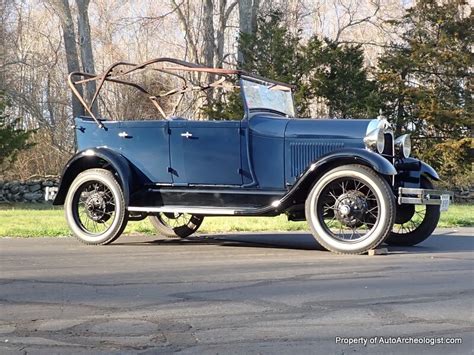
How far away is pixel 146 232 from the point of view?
1034 cm

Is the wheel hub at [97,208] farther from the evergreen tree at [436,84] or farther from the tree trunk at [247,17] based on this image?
the tree trunk at [247,17]

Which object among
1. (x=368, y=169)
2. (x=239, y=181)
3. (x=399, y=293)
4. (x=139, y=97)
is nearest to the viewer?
(x=399, y=293)

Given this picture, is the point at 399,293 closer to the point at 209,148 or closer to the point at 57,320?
the point at 57,320

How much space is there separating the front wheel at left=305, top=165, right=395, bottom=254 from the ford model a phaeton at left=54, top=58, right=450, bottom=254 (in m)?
0.01

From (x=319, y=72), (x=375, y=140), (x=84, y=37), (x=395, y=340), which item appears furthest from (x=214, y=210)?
(x=84, y=37)

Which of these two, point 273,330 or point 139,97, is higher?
point 139,97

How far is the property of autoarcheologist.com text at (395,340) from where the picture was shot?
149 inches

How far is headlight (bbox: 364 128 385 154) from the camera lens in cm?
759

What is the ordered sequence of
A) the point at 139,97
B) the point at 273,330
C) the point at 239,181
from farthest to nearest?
the point at 139,97
the point at 239,181
the point at 273,330

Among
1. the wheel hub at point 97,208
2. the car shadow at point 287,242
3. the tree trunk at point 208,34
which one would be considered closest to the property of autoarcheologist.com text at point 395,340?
the car shadow at point 287,242

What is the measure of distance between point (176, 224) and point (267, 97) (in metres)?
2.31

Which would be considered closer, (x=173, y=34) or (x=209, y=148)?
(x=209, y=148)

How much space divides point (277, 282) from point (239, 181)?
2758mm

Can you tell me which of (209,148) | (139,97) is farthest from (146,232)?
(139,97)
